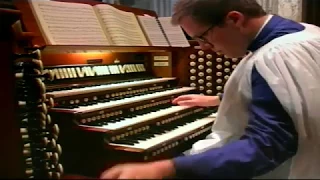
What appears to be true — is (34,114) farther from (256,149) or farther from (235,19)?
(256,149)

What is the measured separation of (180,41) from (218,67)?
12.4 inches

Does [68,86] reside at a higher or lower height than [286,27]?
lower

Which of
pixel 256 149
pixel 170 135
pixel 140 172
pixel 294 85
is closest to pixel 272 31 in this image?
pixel 294 85

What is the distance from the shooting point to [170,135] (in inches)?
75.3

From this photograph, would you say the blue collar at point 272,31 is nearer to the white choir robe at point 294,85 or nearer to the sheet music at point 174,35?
the white choir robe at point 294,85

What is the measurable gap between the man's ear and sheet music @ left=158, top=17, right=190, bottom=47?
137cm

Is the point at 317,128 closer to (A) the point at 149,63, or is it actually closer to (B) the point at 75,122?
(B) the point at 75,122

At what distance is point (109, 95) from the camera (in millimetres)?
2115

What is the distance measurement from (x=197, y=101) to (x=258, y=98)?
1.09 metres

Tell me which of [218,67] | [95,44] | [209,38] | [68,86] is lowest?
[218,67]

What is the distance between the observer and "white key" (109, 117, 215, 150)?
168 cm

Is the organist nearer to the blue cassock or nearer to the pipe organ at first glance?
the blue cassock

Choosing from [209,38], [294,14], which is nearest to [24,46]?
[209,38]

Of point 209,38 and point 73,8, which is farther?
point 73,8
